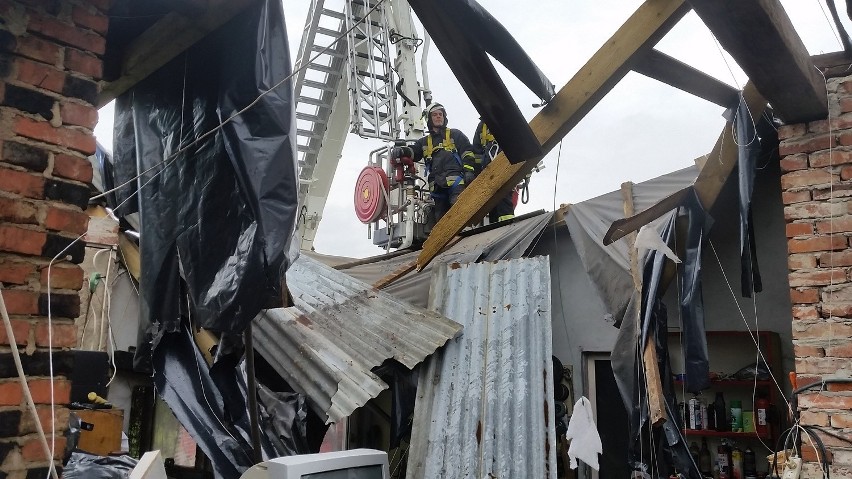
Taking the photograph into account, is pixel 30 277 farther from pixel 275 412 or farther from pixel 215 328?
pixel 275 412

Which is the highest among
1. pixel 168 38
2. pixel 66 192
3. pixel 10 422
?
pixel 168 38

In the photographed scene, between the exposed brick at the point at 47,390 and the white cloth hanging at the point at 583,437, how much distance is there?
3105mm

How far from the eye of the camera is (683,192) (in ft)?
13.0

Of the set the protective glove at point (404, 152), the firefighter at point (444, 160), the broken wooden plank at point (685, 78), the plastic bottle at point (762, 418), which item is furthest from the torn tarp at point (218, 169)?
the protective glove at point (404, 152)

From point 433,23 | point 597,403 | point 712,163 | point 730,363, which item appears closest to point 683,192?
point 712,163

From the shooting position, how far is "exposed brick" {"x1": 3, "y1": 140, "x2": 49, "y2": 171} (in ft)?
6.43

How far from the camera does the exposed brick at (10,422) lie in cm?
183

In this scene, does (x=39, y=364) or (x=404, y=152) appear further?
(x=404, y=152)

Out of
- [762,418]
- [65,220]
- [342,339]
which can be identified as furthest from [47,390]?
[762,418]

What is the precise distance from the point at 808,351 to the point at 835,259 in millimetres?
501

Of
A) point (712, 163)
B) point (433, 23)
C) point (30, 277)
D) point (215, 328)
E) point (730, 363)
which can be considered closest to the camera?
point (30, 277)

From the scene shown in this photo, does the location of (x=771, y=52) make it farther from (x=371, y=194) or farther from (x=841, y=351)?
(x=371, y=194)

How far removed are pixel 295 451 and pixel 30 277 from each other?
2.64m

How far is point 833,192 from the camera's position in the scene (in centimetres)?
312
